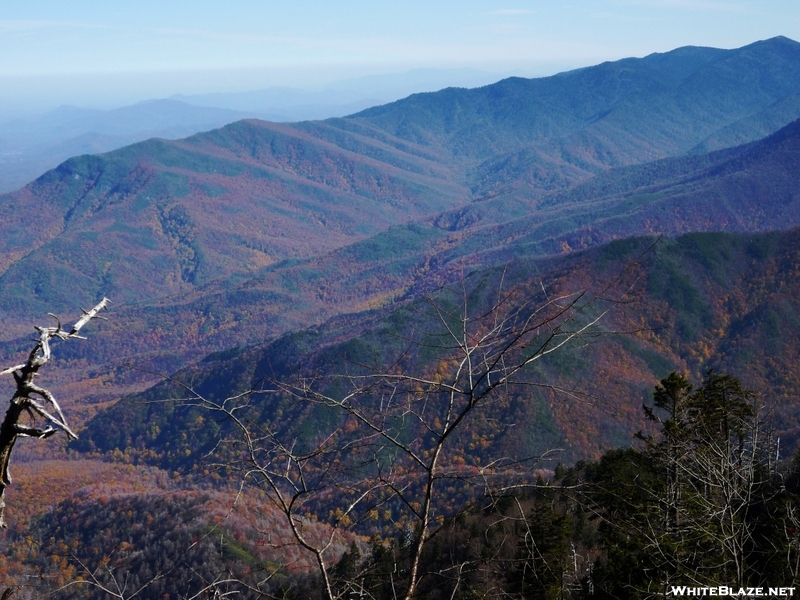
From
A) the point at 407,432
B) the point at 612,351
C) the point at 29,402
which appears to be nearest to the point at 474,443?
the point at 407,432

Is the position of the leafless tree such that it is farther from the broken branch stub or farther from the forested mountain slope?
the forested mountain slope

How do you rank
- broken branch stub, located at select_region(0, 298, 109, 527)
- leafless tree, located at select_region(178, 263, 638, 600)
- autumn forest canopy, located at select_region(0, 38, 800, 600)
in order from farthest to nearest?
autumn forest canopy, located at select_region(0, 38, 800, 600) < leafless tree, located at select_region(178, 263, 638, 600) < broken branch stub, located at select_region(0, 298, 109, 527)

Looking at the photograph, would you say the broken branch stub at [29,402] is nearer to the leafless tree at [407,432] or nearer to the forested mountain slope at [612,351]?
the leafless tree at [407,432]

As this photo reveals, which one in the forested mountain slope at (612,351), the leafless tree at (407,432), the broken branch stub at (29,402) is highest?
the broken branch stub at (29,402)

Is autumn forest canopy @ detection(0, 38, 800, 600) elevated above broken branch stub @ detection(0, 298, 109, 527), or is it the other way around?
broken branch stub @ detection(0, 298, 109, 527)

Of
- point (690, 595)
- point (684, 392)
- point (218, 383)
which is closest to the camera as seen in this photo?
point (690, 595)

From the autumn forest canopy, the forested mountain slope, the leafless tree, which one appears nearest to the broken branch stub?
the autumn forest canopy

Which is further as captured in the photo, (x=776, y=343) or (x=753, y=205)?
(x=753, y=205)

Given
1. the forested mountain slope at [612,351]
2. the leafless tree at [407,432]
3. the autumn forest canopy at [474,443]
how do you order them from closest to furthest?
the leafless tree at [407,432] < the autumn forest canopy at [474,443] < the forested mountain slope at [612,351]

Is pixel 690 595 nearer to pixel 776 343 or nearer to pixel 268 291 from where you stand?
pixel 776 343

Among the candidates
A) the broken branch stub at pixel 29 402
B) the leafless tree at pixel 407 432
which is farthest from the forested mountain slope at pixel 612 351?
the broken branch stub at pixel 29 402

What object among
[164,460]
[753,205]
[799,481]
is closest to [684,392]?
[799,481]
